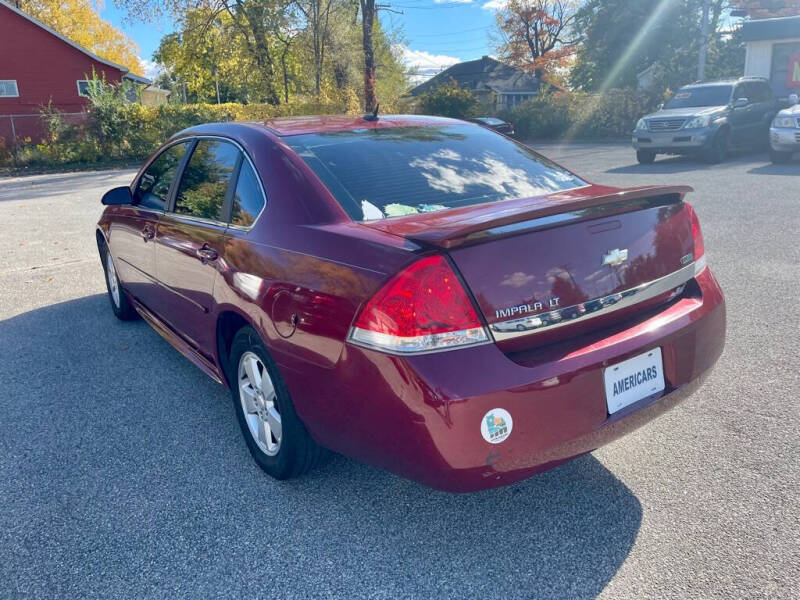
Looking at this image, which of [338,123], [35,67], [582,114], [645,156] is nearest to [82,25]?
Result: [35,67]

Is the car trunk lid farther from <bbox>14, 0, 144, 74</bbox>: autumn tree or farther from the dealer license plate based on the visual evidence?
<bbox>14, 0, 144, 74</bbox>: autumn tree

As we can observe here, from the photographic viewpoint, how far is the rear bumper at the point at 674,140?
1551cm

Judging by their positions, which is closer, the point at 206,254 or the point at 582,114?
the point at 206,254

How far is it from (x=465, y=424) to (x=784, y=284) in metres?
4.80

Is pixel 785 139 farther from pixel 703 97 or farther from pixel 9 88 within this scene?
pixel 9 88

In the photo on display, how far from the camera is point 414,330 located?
7.30ft

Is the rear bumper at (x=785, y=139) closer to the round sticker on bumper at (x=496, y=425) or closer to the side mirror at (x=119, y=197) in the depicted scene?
the side mirror at (x=119, y=197)

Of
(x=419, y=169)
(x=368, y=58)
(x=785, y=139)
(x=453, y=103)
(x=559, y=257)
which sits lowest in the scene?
(x=785, y=139)

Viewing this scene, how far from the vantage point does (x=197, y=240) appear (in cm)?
353

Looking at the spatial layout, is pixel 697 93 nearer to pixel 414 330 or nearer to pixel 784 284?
pixel 784 284

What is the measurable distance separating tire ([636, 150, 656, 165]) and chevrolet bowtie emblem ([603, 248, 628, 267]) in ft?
49.4

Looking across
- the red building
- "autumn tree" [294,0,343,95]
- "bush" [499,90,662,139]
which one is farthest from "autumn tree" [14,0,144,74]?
"bush" [499,90,662,139]

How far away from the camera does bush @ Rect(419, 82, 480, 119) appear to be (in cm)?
3033

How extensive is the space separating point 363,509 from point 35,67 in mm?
37273
